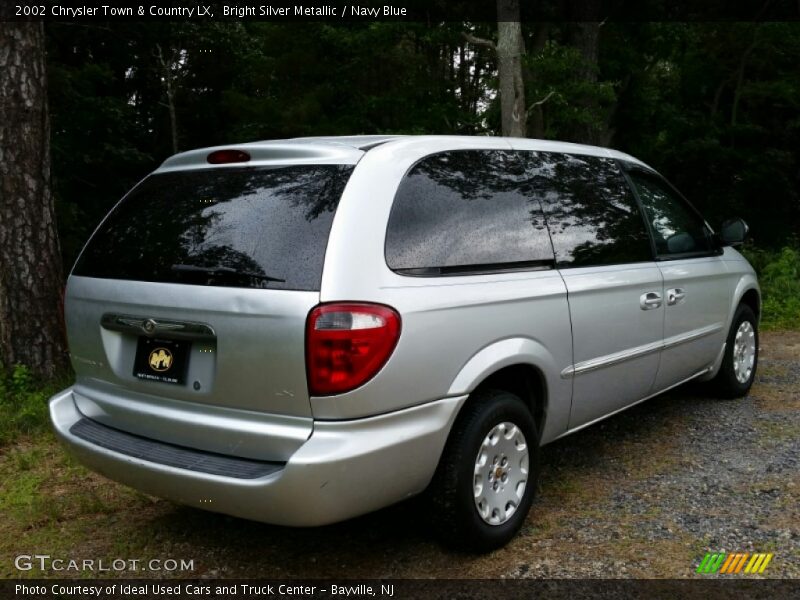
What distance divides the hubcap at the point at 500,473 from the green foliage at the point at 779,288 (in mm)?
7253

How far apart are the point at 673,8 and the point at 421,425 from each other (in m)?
18.4

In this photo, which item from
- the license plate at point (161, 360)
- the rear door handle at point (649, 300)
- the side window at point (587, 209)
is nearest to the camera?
the license plate at point (161, 360)

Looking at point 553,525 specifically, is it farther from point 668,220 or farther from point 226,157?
point 226,157

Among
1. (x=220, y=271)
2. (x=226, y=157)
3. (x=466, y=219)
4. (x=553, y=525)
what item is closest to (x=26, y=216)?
(x=226, y=157)

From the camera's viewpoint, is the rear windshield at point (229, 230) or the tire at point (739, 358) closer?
the rear windshield at point (229, 230)

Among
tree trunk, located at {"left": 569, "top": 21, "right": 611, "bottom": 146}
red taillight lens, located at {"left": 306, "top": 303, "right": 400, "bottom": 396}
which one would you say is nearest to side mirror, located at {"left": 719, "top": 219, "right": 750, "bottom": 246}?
red taillight lens, located at {"left": 306, "top": 303, "right": 400, "bottom": 396}

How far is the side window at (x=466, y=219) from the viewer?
2.90 metres

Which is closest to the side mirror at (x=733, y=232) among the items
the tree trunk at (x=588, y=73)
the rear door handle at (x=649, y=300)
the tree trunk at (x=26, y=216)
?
the rear door handle at (x=649, y=300)

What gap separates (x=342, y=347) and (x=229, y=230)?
0.71m

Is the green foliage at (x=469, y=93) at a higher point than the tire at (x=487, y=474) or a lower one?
higher

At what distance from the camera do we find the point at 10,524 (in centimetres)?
368

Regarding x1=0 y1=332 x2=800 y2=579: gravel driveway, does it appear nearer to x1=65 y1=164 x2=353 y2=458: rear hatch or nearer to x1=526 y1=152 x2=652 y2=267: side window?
x1=65 y1=164 x2=353 y2=458: rear hatch

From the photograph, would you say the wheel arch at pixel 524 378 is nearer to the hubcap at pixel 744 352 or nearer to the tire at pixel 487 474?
the tire at pixel 487 474

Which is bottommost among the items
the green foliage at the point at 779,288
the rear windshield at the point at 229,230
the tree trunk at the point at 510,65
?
the green foliage at the point at 779,288
